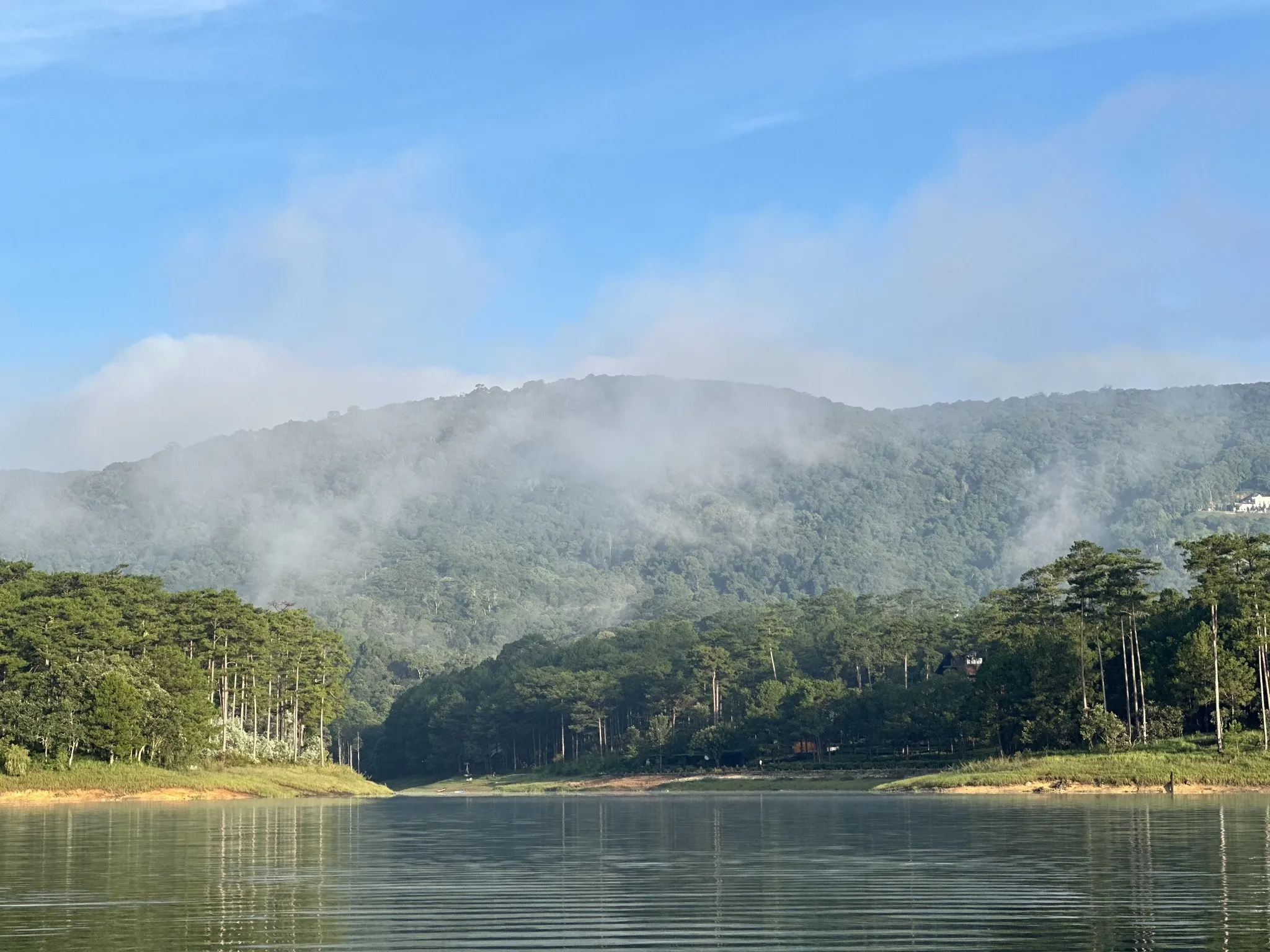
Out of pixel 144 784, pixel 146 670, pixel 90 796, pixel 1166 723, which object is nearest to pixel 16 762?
pixel 90 796

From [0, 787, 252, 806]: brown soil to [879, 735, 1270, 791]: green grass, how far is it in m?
Answer: 51.3

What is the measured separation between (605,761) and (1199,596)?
82336mm

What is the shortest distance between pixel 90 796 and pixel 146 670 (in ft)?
50.8

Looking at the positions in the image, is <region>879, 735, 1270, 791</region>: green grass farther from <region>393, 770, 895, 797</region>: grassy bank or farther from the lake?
the lake

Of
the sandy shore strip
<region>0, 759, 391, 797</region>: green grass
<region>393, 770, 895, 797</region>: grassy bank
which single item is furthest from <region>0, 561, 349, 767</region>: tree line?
the sandy shore strip

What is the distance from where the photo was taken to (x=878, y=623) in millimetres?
196125

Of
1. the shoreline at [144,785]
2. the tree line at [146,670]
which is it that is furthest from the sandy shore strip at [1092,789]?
the tree line at [146,670]

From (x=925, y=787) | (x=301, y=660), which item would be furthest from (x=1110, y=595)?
(x=301, y=660)

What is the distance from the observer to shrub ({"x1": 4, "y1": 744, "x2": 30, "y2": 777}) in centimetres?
9106

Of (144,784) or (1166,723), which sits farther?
(1166,723)

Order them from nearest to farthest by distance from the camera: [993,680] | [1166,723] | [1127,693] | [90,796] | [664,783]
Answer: [90,796] < [1166,723] < [1127,693] < [993,680] < [664,783]

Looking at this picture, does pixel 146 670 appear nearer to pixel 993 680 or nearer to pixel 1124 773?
pixel 993 680

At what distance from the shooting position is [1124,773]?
9600 cm

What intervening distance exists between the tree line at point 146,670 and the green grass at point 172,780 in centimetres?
154
